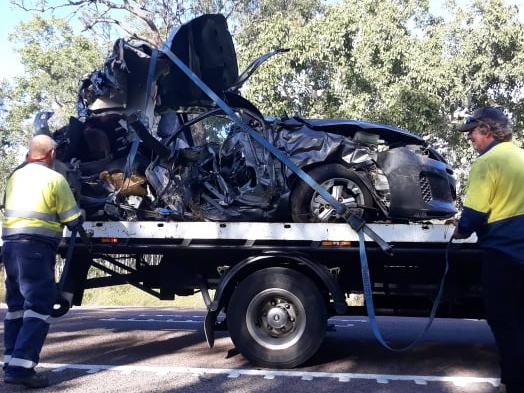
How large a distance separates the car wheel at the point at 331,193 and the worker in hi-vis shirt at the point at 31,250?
6.24ft

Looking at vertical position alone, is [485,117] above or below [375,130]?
below

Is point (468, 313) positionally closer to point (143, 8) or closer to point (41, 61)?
point (143, 8)

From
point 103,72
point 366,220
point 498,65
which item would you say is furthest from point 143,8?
point 366,220

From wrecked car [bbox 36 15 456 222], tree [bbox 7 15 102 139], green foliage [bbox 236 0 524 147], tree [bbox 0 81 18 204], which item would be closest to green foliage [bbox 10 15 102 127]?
tree [bbox 7 15 102 139]

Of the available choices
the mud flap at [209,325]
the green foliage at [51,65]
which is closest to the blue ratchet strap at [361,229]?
the mud flap at [209,325]

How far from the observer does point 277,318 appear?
18.3ft

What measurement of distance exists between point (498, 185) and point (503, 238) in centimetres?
33

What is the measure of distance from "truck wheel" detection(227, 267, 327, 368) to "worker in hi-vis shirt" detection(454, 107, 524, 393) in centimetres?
171

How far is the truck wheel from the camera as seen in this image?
5504mm

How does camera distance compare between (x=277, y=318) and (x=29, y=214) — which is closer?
(x=29, y=214)

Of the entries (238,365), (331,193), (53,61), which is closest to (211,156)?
(331,193)

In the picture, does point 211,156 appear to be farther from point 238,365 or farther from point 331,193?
point 238,365

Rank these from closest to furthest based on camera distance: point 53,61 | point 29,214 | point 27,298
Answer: point 27,298, point 29,214, point 53,61

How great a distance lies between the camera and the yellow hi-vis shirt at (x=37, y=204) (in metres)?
5.00
